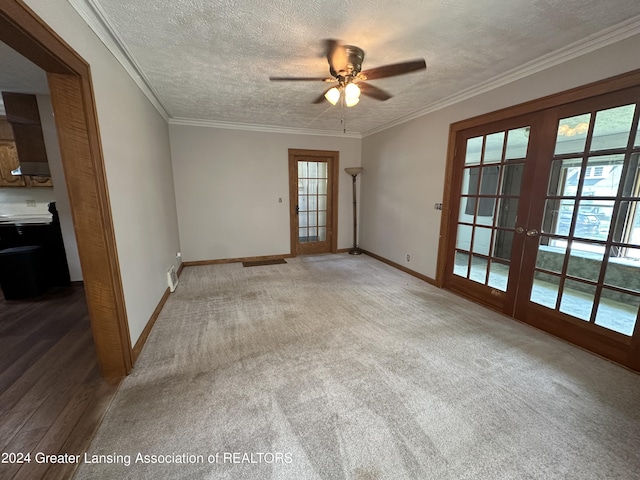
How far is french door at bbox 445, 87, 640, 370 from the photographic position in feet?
6.42

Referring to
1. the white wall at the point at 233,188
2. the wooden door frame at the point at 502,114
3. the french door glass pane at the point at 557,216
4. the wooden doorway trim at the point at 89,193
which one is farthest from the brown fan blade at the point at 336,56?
the white wall at the point at 233,188

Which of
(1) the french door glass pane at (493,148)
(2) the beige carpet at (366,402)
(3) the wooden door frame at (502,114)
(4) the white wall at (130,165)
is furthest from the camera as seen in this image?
(1) the french door glass pane at (493,148)

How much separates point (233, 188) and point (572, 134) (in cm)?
443

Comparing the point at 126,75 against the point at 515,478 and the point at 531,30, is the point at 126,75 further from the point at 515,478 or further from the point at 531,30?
the point at 515,478

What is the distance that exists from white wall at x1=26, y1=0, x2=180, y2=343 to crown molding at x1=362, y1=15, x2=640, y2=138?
345cm

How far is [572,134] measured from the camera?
222cm

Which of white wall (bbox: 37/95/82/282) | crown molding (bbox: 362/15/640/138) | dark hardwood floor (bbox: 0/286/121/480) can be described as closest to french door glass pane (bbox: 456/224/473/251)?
crown molding (bbox: 362/15/640/138)

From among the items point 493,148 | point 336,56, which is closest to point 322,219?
point 493,148

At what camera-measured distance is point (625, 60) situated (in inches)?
73.4

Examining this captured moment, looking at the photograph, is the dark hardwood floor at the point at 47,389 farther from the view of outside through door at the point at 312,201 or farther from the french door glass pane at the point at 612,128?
the french door glass pane at the point at 612,128

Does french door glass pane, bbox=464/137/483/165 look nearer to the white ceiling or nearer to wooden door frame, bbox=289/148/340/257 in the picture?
the white ceiling

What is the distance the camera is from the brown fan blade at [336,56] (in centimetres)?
203

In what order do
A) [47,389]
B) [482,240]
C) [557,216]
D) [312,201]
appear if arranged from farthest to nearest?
[312,201]
[482,240]
[557,216]
[47,389]

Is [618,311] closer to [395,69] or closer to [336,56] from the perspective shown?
[395,69]
